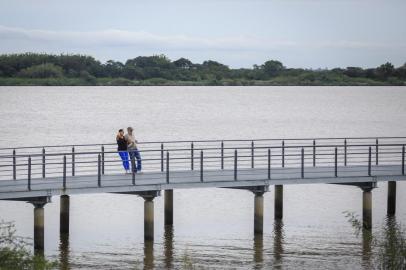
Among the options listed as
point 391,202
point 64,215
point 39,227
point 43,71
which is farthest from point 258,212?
point 43,71

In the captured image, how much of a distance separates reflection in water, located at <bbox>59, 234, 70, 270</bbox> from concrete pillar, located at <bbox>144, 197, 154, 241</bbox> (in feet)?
7.44

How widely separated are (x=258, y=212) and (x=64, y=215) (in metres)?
5.62

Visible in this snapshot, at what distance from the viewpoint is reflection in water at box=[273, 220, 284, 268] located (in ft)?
104

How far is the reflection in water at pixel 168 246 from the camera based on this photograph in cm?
3156

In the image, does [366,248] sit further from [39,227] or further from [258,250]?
[39,227]

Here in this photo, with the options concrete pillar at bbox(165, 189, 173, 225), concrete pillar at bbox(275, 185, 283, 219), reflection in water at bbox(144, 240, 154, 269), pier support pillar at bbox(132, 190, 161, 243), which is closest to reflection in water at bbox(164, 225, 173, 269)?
concrete pillar at bbox(165, 189, 173, 225)

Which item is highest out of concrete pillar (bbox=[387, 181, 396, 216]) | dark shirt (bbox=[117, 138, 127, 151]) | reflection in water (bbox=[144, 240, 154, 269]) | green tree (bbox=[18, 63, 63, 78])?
green tree (bbox=[18, 63, 63, 78])

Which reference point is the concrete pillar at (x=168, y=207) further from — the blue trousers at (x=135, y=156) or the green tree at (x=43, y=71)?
the green tree at (x=43, y=71)

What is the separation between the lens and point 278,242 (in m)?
34.1

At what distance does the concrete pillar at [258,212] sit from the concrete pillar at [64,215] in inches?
212

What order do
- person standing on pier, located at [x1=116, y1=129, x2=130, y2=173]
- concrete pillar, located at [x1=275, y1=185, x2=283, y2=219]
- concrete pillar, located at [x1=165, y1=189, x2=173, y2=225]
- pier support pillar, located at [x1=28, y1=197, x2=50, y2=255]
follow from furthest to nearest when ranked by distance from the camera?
concrete pillar, located at [x1=275, y1=185, x2=283, y2=219] → concrete pillar, located at [x1=165, y1=189, x2=173, y2=225] → person standing on pier, located at [x1=116, y1=129, x2=130, y2=173] → pier support pillar, located at [x1=28, y1=197, x2=50, y2=255]

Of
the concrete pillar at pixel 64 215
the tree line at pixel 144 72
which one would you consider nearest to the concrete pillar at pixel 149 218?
the concrete pillar at pixel 64 215

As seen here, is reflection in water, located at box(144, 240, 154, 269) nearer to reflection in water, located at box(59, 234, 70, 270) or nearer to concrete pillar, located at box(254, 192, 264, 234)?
reflection in water, located at box(59, 234, 70, 270)

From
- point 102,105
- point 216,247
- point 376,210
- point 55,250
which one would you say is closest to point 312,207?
point 376,210
